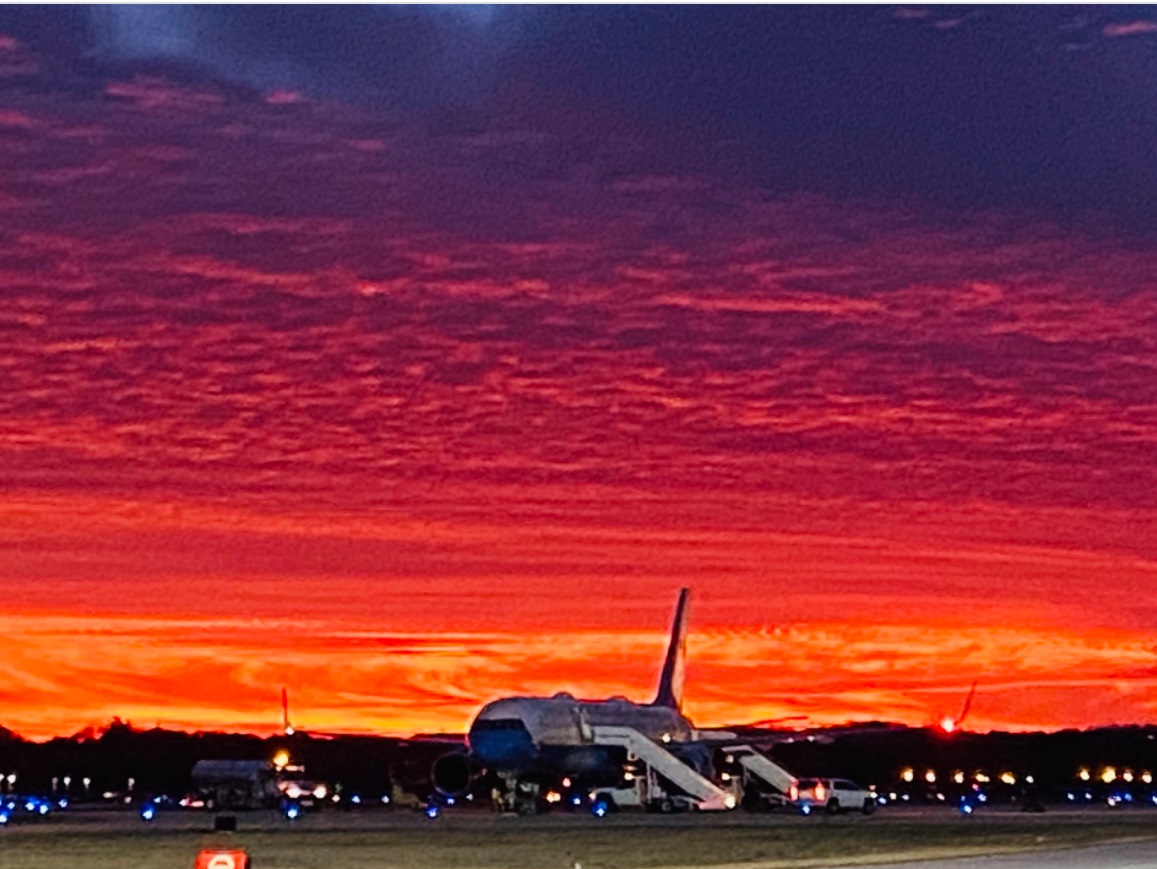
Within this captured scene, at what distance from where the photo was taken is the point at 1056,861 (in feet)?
155

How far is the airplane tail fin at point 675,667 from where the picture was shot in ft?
397

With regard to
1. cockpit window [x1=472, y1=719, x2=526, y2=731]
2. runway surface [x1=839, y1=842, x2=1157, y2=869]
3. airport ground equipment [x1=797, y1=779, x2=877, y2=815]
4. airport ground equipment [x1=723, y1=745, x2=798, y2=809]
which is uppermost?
cockpit window [x1=472, y1=719, x2=526, y2=731]

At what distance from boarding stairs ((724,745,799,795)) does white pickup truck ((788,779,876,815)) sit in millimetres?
3643

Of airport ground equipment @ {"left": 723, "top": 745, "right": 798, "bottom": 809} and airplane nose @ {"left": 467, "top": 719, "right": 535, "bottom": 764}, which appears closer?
airplane nose @ {"left": 467, "top": 719, "right": 535, "bottom": 764}

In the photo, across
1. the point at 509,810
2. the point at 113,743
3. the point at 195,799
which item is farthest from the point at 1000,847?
the point at 113,743

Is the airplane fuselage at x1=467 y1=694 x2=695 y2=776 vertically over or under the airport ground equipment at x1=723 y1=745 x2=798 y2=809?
over

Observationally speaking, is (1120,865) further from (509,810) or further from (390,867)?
(509,810)

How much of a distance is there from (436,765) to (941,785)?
300 feet

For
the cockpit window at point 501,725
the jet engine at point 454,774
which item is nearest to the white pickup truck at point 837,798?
the cockpit window at point 501,725

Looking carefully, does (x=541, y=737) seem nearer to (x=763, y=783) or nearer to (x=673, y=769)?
(x=673, y=769)

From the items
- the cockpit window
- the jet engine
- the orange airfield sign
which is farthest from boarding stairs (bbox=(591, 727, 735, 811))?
the orange airfield sign

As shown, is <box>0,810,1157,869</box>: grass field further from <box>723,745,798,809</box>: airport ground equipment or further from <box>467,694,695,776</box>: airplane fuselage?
<box>723,745,798,809</box>: airport ground equipment

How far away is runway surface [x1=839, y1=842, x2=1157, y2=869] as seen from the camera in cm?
4500

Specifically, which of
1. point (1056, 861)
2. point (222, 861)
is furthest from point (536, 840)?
point (222, 861)
